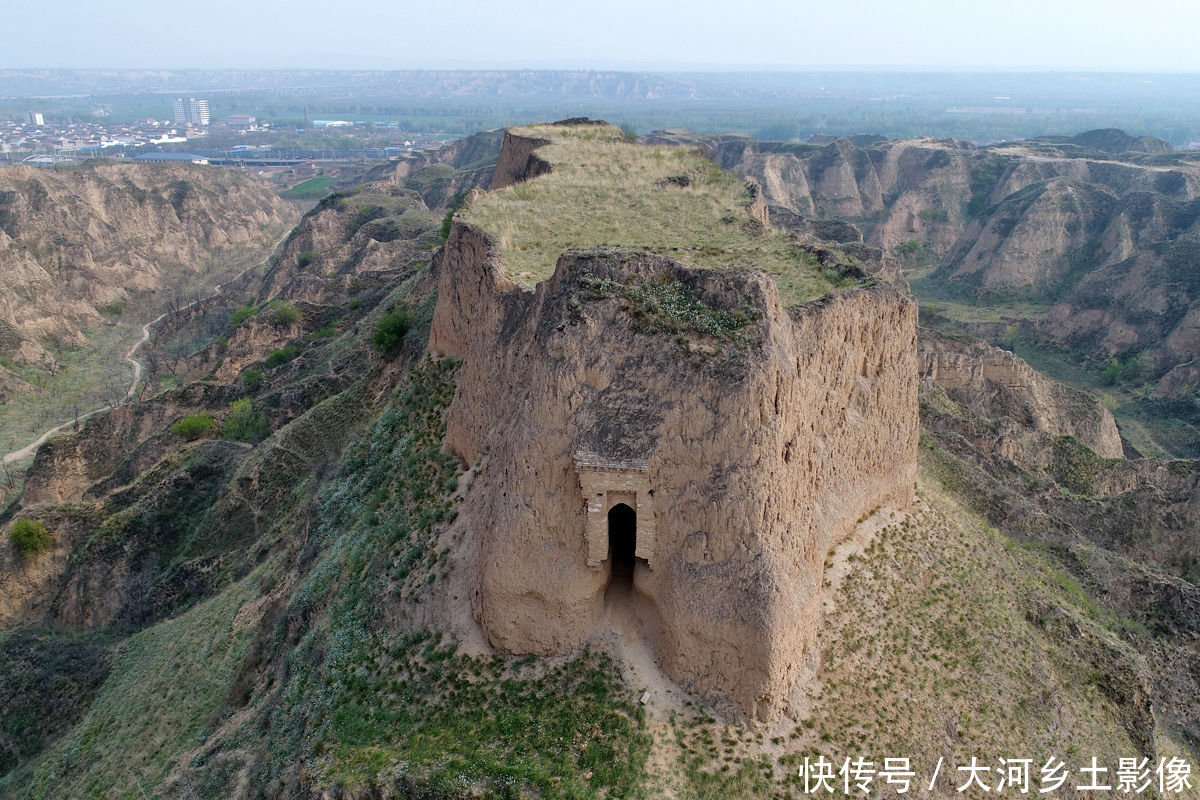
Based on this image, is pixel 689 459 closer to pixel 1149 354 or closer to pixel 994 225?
pixel 1149 354

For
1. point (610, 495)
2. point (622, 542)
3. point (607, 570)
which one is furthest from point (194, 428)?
point (610, 495)

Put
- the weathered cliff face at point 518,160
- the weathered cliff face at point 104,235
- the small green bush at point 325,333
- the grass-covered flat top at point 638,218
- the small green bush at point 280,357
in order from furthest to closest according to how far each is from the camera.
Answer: the weathered cliff face at point 104,235 → the small green bush at point 325,333 → the small green bush at point 280,357 → the weathered cliff face at point 518,160 → the grass-covered flat top at point 638,218

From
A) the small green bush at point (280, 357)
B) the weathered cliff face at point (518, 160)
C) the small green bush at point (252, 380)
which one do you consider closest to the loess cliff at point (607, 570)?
the weathered cliff face at point (518, 160)

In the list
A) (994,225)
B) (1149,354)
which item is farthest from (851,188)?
(1149,354)

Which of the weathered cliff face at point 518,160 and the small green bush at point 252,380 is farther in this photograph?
the small green bush at point 252,380

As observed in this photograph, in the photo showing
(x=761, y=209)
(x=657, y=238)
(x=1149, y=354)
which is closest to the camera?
(x=657, y=238)

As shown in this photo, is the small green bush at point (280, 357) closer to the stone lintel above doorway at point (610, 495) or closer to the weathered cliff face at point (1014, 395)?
the weathered cliff face at point (1014, 395)

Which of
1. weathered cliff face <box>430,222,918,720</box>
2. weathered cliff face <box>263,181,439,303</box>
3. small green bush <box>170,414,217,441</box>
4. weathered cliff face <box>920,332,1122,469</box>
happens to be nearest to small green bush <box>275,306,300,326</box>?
weathered cliff face <box>263,181,439,303</box>
